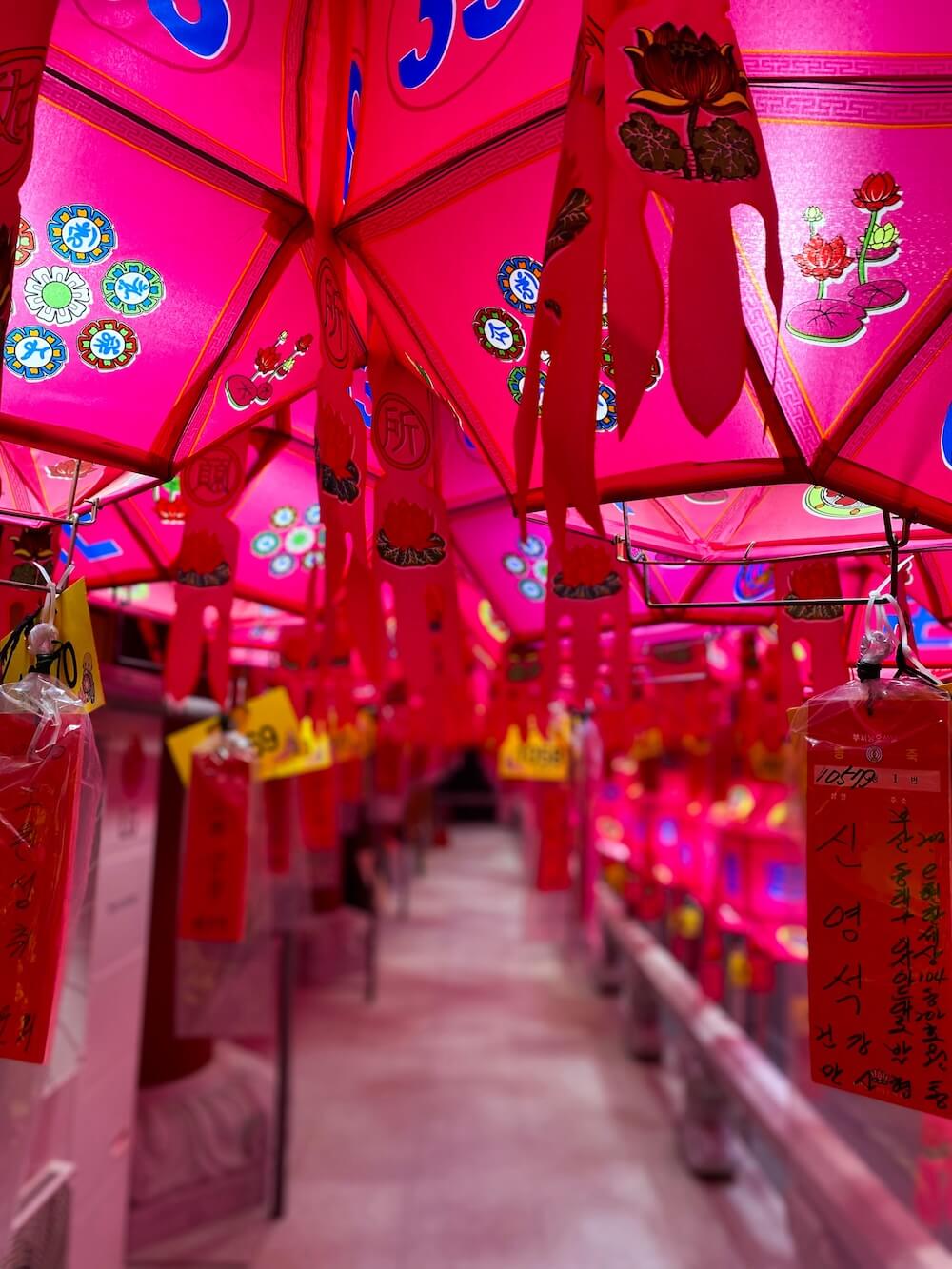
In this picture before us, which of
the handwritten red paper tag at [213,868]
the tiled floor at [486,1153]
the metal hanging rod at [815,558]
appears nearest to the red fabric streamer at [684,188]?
→ the metal hanging rod at [815,558]

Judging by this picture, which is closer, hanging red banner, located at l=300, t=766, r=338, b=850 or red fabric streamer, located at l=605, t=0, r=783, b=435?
red fabric streamer, located at l=605, t=0, r=783, b=435

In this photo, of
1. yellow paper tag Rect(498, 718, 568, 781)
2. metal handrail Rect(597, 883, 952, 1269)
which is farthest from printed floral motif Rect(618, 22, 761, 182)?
yellow paper tag Rect(498, 718, 568, 781)

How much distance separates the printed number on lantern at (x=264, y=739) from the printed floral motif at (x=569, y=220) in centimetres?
145

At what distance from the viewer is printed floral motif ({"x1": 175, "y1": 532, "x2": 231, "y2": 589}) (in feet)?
4.26

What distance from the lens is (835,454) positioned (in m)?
0.79

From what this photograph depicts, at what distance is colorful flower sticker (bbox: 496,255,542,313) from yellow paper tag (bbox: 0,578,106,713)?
505mm

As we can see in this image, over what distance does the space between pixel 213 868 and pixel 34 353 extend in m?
1.11

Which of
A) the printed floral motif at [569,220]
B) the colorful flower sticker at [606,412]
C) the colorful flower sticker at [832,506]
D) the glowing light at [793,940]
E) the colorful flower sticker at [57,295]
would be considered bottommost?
the glowing light at [793,940]

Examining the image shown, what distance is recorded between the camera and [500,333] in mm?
857

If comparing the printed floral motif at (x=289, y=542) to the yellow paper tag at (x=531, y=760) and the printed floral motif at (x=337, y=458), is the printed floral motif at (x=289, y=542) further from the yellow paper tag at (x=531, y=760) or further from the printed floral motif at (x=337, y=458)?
the yellow paper tag at (x=531, y=760)

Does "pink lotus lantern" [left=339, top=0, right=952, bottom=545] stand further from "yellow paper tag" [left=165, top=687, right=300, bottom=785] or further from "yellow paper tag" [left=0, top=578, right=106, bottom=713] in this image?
"yellow paper tag" [left=165, top=687, right=300, bottom=785]

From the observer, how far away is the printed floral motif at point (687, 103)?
0.58 m

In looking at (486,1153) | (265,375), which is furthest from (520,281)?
(486,1153)

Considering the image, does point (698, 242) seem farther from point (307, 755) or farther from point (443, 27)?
point (307, 755)
